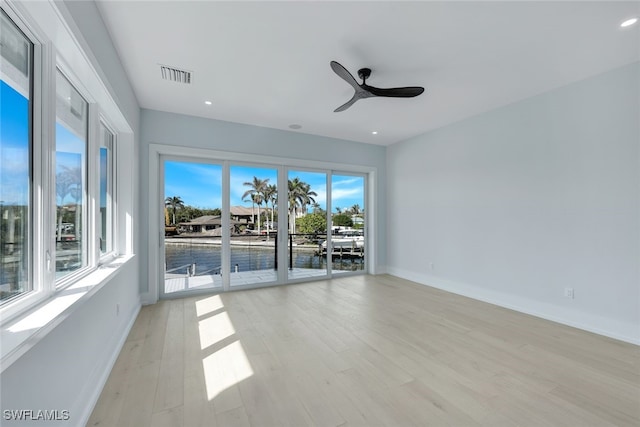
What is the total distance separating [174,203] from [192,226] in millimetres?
438

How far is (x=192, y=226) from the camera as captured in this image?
421cm

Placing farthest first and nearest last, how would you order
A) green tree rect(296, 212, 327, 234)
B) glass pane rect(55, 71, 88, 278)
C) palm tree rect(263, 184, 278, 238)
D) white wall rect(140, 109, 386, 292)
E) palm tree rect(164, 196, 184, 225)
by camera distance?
green tree rect(296, 212, 327, 234)
palm tree rect(263, 184, 278, 238)
palm tree rect(164, 196, 184, 225)
white wall rect(140, 109, 386, 292)
glass pane rect(55, 71, 88, 278)

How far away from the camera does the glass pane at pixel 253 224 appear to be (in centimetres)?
447

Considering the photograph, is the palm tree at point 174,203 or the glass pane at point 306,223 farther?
the glass pane at point 306,223

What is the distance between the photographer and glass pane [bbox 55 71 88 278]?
68.5 inches

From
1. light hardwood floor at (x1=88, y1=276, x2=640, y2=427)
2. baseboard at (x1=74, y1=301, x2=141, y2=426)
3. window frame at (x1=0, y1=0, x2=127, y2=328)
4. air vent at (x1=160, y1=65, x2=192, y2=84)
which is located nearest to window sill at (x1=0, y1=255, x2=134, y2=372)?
window frame at (x1=0, y1=0, x2=127, y2=328)

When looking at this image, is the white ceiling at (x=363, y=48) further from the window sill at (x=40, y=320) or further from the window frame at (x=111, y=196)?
the window sill at (x=40, y=320)

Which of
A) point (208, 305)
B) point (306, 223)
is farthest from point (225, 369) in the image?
point (306, 223)

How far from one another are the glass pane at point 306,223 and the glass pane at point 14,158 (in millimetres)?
3668

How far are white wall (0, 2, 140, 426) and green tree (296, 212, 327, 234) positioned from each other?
2765 mm

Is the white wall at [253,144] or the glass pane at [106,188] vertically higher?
the white wall at [253,144]

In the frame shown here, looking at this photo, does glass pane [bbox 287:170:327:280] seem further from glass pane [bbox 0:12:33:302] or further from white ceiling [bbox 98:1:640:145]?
glass pane [bbox 0:12:33:302]

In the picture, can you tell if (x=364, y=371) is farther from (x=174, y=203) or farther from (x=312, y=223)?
(x=174, y=203)

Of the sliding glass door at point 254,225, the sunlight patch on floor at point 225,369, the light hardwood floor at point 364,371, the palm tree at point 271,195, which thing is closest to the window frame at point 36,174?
the light hardwood floor at point 364,371
